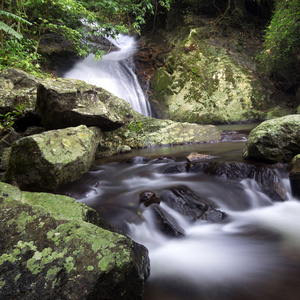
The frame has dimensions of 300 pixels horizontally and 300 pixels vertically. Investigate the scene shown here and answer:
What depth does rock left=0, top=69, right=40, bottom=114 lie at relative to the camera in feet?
15.2

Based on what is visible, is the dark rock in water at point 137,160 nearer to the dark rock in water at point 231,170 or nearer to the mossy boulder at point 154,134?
the mossy boulder at point 154,134

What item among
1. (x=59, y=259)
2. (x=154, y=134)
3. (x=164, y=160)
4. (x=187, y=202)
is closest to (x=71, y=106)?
(x=164, y=160)

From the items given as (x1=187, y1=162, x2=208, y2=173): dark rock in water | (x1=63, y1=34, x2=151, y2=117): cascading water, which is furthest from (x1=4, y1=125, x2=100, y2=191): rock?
(x1=63, y1=34, x2=151, y2=117): cascading water

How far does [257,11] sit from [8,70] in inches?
583

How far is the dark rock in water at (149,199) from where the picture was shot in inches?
100

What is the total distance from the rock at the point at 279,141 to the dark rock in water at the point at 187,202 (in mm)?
1448

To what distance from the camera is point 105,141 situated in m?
5.74

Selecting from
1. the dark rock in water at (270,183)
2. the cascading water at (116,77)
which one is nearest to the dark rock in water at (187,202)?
the dark rock in water at (270,183)

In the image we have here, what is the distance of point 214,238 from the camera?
85.7 inches

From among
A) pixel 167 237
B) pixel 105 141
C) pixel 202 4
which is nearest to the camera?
pixel 167 237

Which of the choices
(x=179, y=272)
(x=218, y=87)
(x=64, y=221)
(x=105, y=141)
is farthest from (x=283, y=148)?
(x=218, y=87)

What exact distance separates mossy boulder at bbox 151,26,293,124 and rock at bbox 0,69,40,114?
6206 millimetres

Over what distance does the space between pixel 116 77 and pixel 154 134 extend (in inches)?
226

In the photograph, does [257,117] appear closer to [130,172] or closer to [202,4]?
[130,172]
